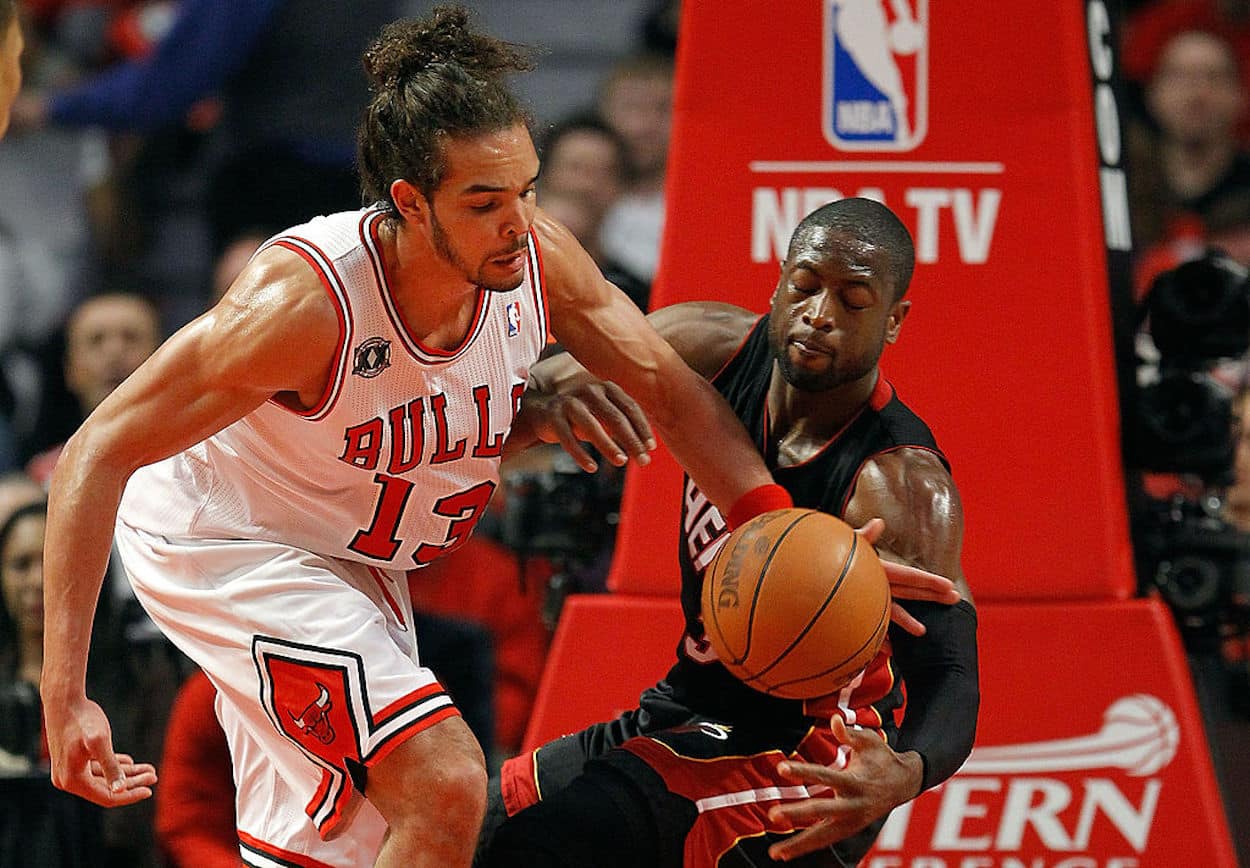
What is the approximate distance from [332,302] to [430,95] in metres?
0.40

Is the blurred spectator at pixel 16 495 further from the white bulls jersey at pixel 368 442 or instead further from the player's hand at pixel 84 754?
the player's hand at pixel 84 754

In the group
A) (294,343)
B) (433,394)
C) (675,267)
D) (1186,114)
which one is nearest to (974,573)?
(675,267)

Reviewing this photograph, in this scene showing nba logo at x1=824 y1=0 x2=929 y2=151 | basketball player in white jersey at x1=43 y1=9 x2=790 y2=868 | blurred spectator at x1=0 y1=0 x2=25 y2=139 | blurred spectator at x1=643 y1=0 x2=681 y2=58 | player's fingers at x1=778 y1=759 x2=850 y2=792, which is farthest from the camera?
blurred spectator at x1=643 y1=0 x2=681 y2=58

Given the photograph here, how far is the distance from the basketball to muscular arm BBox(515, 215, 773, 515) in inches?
13.4

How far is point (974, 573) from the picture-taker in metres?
4.30

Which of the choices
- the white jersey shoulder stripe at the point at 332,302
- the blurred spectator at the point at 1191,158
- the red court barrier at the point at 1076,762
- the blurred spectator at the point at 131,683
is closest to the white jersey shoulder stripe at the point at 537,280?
the white jersey shoulder stripe at the point at 332,302

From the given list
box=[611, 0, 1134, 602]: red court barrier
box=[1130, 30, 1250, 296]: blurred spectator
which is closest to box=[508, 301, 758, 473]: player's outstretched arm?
box=[611, 0, 1134, 602]: red court barrier

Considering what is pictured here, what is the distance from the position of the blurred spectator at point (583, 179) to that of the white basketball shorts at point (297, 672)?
3.57m

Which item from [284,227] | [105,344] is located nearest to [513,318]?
[105,344]

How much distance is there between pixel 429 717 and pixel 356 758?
0.15 metres

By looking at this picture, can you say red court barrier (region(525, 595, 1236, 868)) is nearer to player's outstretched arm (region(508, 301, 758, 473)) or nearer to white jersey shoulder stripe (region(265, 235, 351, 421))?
player's outstretched arm (region(508, 301, 758, 473))

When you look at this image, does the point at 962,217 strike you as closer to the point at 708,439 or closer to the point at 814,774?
the point at 708,439

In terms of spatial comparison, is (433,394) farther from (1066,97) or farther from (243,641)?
(1066,97)

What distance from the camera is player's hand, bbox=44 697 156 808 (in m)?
3.15
